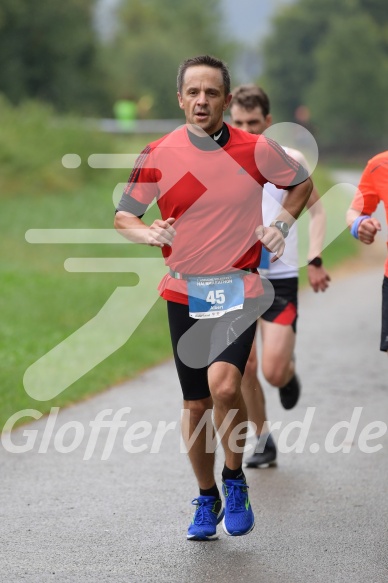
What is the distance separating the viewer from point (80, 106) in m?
68.8

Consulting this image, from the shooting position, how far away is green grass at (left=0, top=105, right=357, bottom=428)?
1098cm

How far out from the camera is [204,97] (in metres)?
5.62

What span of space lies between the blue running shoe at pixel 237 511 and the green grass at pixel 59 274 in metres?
3.31

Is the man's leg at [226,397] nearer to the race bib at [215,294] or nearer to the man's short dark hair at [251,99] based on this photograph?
the race bib at [215,294]

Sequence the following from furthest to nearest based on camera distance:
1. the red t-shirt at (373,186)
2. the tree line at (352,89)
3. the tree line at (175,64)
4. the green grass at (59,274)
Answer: the tree line at (352,89) → the tree line at (175,64) → the green grass at (59,274) → the red t-shirt at (373,186)

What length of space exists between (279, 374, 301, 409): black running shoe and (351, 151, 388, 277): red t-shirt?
6.38 feet

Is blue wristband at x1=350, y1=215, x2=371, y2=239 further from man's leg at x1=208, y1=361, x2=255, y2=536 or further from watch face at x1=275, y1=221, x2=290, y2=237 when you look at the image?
man's leg at x1=208, y1=361, x2=255, y2=536

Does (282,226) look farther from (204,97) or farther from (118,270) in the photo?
(118,270)

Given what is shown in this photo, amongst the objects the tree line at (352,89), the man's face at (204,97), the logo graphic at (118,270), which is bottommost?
the tree line at (352,89)

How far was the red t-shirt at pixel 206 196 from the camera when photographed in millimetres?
5637

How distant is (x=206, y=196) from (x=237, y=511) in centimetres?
147

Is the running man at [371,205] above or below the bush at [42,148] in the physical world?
above

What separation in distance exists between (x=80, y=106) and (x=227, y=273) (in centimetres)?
6425

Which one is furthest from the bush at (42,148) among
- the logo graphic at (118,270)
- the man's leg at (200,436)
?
the man's leg at (200,436)
